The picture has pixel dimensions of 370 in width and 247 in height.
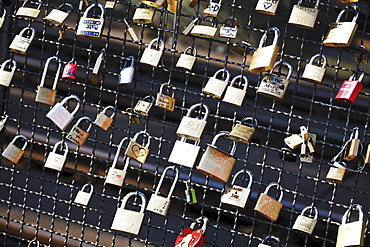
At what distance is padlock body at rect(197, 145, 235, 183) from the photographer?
144 centimetres

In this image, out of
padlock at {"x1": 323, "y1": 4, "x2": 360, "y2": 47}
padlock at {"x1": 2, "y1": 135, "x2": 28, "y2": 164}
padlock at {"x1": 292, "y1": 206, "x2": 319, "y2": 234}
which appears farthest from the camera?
padlock at {"x1": 2, "y1": 135, "x2": 28, "y2": 164}

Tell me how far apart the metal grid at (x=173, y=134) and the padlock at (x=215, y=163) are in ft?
0.51

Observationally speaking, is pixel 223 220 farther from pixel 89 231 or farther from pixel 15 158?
pixel 15 158

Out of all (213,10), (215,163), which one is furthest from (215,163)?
(213,10)

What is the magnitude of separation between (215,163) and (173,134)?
16.3 inches

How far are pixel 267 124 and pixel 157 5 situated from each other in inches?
24.3

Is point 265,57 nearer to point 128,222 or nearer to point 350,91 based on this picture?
point 350,91

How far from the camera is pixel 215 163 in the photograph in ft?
4.76

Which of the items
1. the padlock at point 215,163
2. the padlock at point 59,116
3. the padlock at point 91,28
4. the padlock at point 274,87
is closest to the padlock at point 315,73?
the padlock at point 274,87

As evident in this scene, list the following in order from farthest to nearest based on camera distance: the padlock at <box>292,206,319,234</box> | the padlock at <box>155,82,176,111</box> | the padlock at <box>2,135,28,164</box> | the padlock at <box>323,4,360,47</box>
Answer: the padlock at <box>2,135,28,164</box>
the padlock at <box>155,82,176,111</box>
the padlock at <box>292,206,319,234</box>
the padlock at <box>323,4,360,47</box>

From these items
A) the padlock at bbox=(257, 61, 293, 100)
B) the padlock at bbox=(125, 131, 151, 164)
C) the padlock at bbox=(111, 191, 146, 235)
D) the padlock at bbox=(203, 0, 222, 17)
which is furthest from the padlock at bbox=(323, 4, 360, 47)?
the padlock at bbox=(111, 191, 146, 235)

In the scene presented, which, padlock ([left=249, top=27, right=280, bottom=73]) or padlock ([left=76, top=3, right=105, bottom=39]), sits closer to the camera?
padlock ([left=249, top=27, right=280, bottom=73])

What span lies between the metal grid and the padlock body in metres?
0.15

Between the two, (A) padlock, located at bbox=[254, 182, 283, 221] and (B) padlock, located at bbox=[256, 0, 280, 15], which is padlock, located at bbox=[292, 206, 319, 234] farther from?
(B) padlock, located at bbox=[256, 0, 280, 15]
